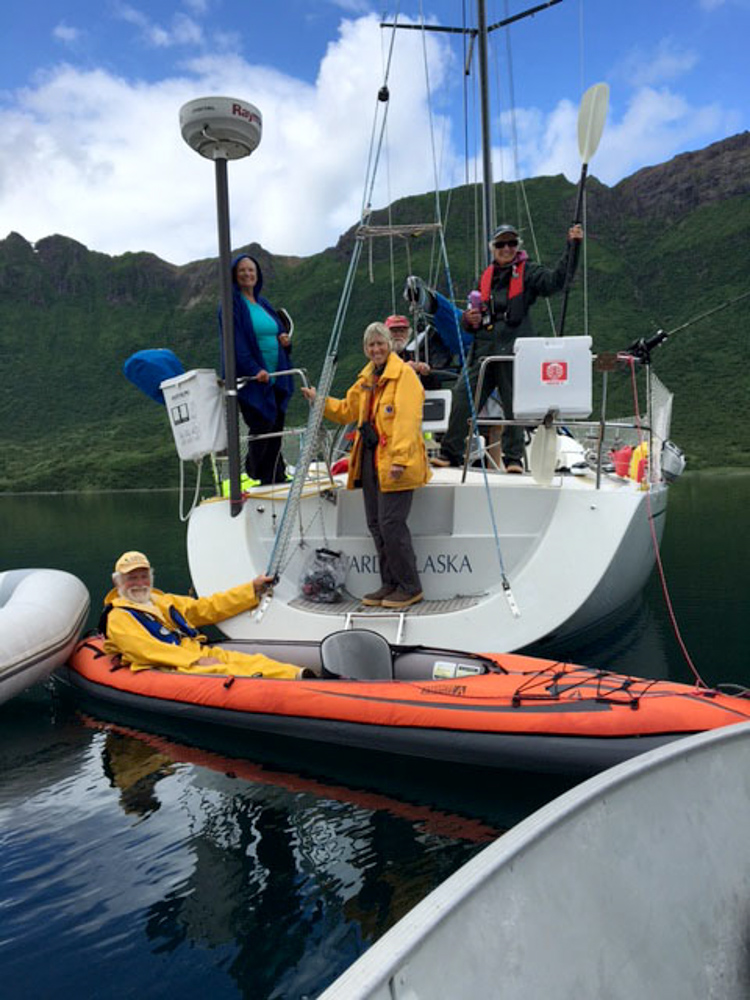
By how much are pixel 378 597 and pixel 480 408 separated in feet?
6.75

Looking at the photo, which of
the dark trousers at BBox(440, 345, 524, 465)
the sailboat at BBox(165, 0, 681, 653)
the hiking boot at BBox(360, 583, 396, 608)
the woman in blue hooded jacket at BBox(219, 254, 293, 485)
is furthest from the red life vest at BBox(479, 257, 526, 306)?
the hiking boot at BBox(360, 583, 396, 608)

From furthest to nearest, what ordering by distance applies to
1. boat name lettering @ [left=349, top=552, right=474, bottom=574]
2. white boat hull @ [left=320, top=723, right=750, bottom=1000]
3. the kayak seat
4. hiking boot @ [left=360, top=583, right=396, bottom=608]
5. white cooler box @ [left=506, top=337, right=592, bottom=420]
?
boat name lettering @ [left=349, top=552, right=474, bottom=574] → hiking boot @ [left=360, top=583, right=396, bottom=608] → white cooler box @ [left=506, top=337, right=592, bottom=420] → the kayak seat → white boat hull @ [left=320, top=723, right=750, bottom=1000]

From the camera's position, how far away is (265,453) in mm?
6879

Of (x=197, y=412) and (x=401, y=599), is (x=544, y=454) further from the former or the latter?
(x=197, y=412)

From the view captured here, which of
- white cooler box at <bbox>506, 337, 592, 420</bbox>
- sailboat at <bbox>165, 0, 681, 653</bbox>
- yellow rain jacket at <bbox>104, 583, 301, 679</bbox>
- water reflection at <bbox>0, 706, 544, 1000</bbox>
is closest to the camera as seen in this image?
water reflection at <bbox>0, 706, 544, 1000</bbox>

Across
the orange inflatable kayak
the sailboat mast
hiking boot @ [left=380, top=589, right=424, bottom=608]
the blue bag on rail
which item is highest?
the sailboat mast

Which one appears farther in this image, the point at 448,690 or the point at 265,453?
the point at 265,453

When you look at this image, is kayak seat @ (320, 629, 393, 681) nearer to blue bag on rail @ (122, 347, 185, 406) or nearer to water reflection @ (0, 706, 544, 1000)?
water reflection @ (0, 706, 544, 1000)

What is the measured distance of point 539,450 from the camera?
5.41 meters

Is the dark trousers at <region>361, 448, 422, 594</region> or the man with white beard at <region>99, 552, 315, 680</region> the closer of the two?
the man with white beard at <region>99, 552, 315, 680</region>

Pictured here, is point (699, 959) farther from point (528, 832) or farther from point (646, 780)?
point (528, 832)

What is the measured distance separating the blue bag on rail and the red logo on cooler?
126 inches

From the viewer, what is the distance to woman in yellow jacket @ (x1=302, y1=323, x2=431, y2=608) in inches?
205

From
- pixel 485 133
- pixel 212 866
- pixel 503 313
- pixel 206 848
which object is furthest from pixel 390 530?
pixel 485 133
